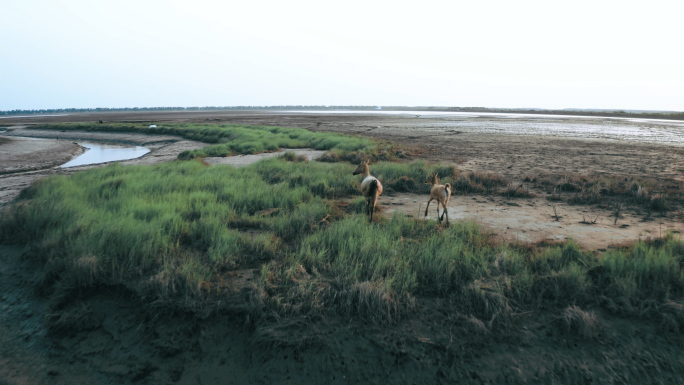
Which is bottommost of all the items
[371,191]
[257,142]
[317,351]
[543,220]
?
[317,351]

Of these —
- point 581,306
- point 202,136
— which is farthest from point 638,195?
point 202,136

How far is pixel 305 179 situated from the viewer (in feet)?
38.0

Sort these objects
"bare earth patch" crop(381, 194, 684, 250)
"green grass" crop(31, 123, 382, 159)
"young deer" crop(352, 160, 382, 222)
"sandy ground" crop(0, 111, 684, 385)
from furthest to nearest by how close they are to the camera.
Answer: "green grass" crop(31, 123, 382, 159) < "young deer" crop(352, 160, 382, 222) < "bare earth patch" crop(381, 194, 684, 250) < "sandy ground" crop(0, 111, 684, 385)

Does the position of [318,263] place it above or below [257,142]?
below

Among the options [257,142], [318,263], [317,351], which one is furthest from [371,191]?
[257,142]

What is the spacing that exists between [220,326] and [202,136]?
30.0 metres

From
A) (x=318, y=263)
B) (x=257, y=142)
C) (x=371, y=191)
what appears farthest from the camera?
(x=257, y=142)

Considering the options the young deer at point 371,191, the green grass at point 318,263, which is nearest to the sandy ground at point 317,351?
the green grass at point 318,263

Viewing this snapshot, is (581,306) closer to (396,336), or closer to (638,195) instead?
(396,336)

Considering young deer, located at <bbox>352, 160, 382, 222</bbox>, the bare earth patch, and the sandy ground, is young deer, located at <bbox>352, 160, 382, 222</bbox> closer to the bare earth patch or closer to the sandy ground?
the bare earth patch

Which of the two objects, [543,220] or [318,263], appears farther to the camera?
[543,220]

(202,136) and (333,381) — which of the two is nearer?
(333,381)

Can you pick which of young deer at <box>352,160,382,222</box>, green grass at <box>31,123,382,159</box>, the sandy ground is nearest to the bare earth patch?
young deer at <box>352,160,382,222</box>

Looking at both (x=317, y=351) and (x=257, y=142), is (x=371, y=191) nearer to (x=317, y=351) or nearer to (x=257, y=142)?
(x=317, y=351)
